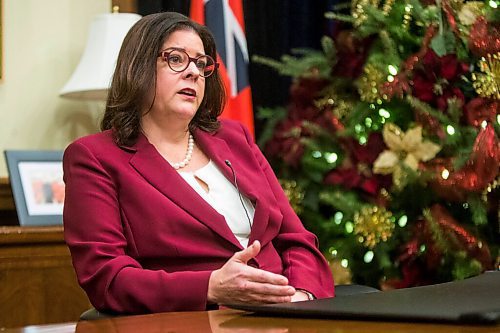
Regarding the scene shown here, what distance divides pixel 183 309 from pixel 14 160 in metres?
1.64

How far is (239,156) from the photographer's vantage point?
7.10 ft

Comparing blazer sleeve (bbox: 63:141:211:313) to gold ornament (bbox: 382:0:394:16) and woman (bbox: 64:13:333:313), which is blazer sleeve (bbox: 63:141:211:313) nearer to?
woman (bbox: 64:13:333:313)

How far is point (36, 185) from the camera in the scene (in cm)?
320

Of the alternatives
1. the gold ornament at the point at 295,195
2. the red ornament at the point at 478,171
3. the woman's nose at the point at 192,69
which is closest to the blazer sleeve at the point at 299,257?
the woman's nose at the point at 192,69

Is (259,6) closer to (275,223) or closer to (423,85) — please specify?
(423,85)

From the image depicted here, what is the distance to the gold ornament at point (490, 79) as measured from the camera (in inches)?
118

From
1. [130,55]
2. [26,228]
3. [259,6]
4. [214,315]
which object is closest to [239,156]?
[130,55]

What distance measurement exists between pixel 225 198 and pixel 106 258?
35 centimetres

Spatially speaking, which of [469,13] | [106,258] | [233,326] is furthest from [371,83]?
[233,326]

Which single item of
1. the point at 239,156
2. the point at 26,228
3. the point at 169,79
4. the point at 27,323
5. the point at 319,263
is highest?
the point at 169,79

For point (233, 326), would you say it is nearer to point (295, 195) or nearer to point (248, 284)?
point (248, 284)

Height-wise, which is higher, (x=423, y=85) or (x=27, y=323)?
(x=423, y=85)

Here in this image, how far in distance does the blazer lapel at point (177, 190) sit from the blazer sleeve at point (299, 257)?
0.16 metres

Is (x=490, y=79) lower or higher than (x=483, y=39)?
lower
